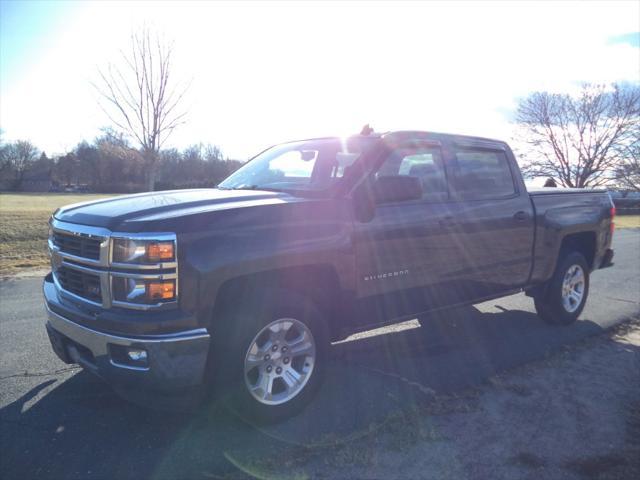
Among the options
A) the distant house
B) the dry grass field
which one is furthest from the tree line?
the dry grass field

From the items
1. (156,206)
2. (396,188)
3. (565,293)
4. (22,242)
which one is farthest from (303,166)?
(22,242)

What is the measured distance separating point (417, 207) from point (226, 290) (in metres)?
1.86

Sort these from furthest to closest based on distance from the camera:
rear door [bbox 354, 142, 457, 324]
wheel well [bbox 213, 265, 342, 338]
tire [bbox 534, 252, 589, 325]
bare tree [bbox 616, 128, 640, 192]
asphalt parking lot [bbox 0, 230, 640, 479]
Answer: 1. bare tree [bbox 616, 128, 640, 192]
2. tire [bbox 534, 252, 589, 325]
3. rear door [bbox 354, 142, 457, 324]
4. wheel well [bbox 213, 265, 342, 338]
5. asphalt parking lot [bbox 0, 230, 640, 479]

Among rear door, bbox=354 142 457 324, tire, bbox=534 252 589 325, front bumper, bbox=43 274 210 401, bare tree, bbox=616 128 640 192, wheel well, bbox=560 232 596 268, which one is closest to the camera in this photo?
front bumper, bbox=43 274 210 401

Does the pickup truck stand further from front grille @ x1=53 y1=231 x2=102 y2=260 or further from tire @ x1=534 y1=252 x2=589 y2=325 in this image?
tire @ x1=534 y1=252 x2=589 y2=325

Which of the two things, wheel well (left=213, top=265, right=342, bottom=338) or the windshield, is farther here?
the windshield

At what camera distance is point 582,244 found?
242 inches

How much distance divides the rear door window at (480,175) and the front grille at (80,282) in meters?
3.14

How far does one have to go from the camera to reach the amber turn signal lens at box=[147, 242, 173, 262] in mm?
2762

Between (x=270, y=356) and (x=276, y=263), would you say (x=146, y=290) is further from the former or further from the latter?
(x=270, y=356)

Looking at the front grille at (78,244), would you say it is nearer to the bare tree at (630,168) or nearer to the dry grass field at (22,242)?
the dry grass field at (22,242)

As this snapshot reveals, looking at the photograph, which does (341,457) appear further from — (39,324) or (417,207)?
(39,324)

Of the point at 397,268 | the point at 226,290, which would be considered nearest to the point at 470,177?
the point at 397,268

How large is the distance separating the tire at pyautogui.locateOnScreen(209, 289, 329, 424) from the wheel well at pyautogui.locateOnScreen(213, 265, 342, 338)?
0.07 m
